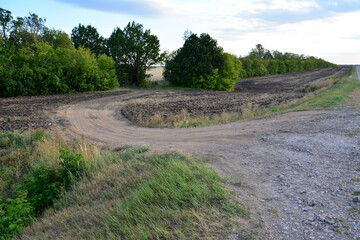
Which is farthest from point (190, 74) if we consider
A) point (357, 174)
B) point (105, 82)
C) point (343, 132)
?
point (357, 174)

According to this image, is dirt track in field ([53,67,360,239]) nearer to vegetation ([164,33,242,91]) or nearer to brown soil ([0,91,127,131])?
brown soil ([0,91,127,131])

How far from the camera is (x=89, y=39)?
42344mm

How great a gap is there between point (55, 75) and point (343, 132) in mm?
26986

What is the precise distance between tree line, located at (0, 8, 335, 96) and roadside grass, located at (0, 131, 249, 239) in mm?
21435

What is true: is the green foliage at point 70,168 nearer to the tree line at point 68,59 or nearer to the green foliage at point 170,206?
the green foliage at point 170,206

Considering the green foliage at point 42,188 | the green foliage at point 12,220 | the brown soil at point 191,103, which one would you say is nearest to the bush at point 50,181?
the green foliage at point 42,188

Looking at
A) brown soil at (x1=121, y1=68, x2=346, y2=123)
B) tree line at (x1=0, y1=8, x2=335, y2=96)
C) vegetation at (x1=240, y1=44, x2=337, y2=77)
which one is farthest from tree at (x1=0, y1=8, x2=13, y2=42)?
vegetation at (x1=240, y1=44, x2=337, y2=77)

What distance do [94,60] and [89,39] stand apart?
12.4 meters

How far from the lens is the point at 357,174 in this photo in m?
5.15

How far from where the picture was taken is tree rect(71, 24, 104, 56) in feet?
139

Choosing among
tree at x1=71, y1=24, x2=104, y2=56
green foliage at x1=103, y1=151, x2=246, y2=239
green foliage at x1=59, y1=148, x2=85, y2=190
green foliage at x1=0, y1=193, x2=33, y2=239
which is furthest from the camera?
tree at x1=71, y1=24, x2=104, y2=56

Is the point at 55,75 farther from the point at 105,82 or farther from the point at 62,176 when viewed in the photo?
the point at 62,176

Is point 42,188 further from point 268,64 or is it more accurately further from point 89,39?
point 268,64

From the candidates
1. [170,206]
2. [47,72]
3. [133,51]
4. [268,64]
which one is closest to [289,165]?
[170,206]
